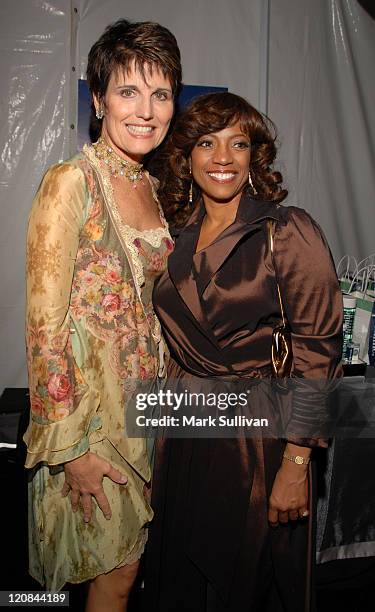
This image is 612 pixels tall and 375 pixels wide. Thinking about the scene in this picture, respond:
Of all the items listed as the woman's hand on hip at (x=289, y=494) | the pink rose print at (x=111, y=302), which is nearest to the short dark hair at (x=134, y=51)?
the pink rose print at (x=111, y=302)

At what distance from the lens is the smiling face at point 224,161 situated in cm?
141

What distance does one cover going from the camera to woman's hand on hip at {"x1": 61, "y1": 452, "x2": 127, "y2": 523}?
1278 mm

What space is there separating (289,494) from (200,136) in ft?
3.18

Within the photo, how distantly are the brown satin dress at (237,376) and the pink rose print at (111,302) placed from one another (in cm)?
16

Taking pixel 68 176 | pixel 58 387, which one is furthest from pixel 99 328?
pixel 68 176

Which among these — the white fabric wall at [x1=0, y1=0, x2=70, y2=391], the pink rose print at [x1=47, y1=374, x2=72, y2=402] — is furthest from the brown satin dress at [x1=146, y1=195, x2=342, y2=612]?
the white fabric wall at [x1=0, y1=0, x2=70, y2=391]

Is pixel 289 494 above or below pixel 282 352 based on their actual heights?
below

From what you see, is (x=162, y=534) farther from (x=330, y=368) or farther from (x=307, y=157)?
(x=307, y=157)

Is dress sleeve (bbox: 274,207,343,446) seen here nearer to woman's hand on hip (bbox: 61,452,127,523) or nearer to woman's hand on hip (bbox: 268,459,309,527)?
woman's hand on hip (bbox: 268,459,309,527)

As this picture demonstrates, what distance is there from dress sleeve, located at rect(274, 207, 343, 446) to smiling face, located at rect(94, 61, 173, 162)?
407 mm

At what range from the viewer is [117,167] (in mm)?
1400

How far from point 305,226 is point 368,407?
93 centimetres

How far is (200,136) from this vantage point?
1.44 meters

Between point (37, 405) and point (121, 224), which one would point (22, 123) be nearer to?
point (121, 224)
